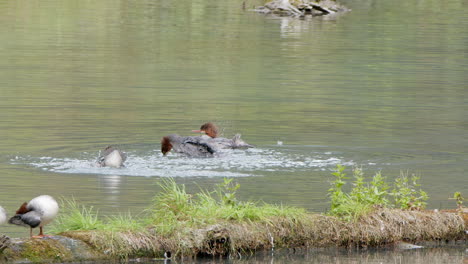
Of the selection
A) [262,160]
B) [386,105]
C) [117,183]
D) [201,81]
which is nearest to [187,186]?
[117,183]

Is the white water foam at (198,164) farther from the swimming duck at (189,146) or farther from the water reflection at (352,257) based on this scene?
the water reflection at (352,257)

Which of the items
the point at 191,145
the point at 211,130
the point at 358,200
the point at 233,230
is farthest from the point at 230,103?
the point at 233,230

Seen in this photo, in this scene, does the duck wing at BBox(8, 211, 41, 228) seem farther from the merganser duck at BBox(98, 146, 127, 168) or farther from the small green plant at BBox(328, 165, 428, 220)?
the merganser duck at BBox(98, 146, 127, 168)

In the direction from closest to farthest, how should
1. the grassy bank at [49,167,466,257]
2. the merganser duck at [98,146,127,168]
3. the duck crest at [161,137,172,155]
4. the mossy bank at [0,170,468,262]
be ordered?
the mossy bank at [0,170,468,262]
the grassy bank at [49,167,466,257]
the merganser duck at [98,146,127,168]
the duck crest at [161,137,172,155]

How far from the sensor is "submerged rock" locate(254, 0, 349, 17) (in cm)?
6266

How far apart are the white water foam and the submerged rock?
45.6 m

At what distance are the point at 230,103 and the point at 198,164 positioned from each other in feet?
29.1

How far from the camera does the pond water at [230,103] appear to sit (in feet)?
50.3

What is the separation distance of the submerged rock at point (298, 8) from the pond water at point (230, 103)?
8.07 metres

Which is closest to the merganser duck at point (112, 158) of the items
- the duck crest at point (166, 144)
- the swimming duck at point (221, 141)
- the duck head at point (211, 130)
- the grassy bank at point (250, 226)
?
the duck crest at point (166, 144)

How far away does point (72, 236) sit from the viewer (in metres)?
10.2

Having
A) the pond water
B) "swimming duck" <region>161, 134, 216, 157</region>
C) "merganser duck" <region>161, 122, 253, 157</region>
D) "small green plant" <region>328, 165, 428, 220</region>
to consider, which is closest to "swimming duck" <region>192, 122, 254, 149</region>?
"merganser duck" <region>161, 122, 253, 157</region>

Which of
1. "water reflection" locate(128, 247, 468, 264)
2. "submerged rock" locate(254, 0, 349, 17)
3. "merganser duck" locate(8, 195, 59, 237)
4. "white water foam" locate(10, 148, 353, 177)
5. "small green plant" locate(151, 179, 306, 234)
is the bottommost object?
"water reflection" locate(128, 247, 468, 264)

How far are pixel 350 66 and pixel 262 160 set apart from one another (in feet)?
62.0
